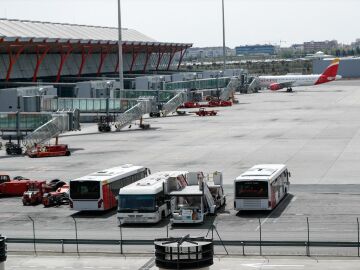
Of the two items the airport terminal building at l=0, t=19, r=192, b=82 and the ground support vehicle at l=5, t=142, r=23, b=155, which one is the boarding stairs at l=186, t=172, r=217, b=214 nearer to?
the ground support vehicle at l=5, t=142, r=23, b=155

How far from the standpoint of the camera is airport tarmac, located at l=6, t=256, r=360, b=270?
3956cm

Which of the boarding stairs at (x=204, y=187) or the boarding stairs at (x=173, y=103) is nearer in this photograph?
the boarding stairs at (x=204, y=187)

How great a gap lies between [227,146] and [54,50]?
75.6 m

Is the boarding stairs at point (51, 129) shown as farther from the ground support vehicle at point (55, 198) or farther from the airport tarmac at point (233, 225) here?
the airport tarmac at point (233, 225)

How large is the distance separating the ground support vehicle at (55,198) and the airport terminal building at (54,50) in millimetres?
69977

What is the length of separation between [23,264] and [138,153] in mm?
43703

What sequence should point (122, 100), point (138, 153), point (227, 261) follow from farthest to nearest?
point (122, 100) < point (138, 153) < point (227, 261)

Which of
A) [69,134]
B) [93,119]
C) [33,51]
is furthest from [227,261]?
[33,51]

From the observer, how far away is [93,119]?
12581 centimetres

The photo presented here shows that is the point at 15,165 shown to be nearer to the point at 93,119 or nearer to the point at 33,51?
the point at 93,119

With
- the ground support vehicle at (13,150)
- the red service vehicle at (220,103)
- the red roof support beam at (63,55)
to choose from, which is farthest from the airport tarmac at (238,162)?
the red roof support beam at (63,55)

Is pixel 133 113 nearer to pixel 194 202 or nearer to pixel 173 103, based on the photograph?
pixel 173 103

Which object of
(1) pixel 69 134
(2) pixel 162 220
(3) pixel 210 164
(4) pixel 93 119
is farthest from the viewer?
(4) pixel 93 119

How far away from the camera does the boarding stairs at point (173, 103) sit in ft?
443
